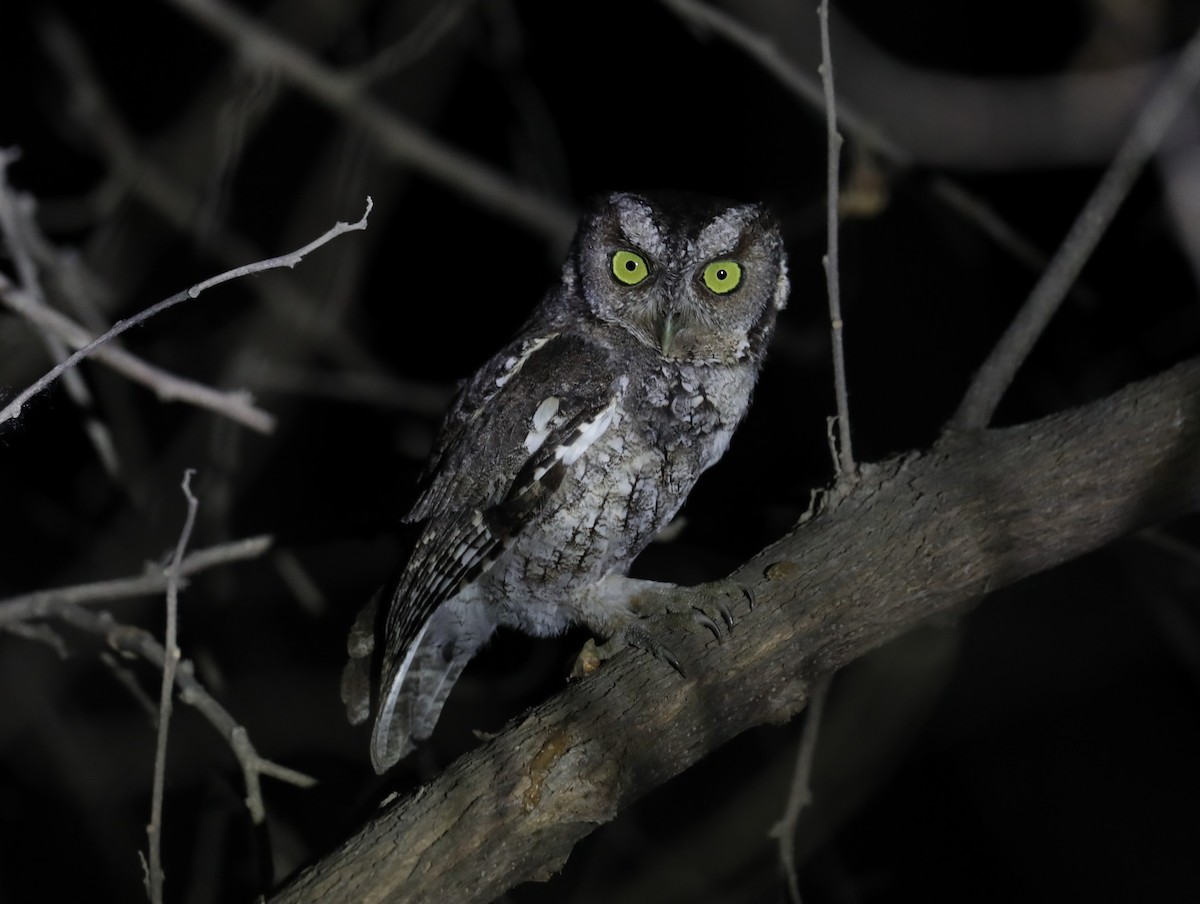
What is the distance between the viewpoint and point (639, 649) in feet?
6.15

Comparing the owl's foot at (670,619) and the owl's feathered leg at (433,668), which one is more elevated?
the owl's feathered leg at (433,668)

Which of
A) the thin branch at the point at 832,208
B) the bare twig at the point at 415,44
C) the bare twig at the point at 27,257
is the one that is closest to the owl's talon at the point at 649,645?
the thin branch at the point at 832,208

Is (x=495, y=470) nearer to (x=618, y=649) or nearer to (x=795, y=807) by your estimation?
(x=618, y=649)

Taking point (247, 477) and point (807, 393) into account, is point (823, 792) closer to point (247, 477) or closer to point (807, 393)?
point (807, 393)

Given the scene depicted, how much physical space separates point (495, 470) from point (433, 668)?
22.2 inches

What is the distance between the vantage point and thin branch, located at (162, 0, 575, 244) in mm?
2992

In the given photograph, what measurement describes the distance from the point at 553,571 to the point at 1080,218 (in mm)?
1198

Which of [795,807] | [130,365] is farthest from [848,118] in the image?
[130,365]

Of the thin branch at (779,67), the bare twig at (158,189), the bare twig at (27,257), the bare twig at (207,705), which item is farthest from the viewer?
the bare twig at (158,189)

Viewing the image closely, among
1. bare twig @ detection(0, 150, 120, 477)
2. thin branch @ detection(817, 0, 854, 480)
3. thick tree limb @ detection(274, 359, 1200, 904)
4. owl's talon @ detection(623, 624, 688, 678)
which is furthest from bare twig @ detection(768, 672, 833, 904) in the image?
bare twig @ detection(0, 150, 120, 477)

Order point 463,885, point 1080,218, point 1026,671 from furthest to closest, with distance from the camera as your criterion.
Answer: point 1026,671 < point 1080,218 < point 463,885

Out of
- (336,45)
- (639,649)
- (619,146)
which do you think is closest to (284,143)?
(336,45)

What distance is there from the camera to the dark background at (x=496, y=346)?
2916 millimetres

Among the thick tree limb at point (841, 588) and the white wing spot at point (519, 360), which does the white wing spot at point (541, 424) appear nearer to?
the white wing spot at point (519, 360)
